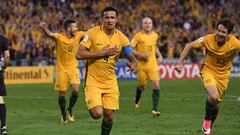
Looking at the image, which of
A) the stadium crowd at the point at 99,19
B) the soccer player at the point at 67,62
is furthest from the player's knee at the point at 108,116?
the stadium crowd at the point at 99,19

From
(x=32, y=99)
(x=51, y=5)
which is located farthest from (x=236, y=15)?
(x=32, y=99)

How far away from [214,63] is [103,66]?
2.88m

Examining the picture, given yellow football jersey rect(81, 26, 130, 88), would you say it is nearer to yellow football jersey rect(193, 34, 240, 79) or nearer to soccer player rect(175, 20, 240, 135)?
soccer player rect(175, 20, 240, 135)

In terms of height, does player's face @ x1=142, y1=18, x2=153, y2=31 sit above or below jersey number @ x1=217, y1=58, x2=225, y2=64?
above

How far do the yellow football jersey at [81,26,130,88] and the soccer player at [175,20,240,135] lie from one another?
5.65 ft

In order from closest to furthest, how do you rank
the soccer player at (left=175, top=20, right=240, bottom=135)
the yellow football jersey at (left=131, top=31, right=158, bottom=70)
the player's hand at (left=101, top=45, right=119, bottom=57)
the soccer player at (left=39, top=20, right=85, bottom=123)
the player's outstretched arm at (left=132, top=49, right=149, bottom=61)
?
the player's hand at (left=101, top=45, right=119, bottom=57)
the soccer player at (left=175, top=20, right=240, bottom=135)
the soccer player at (left=39, top=20, right=85, bottom=123)
the player's outstretched arm at (left=132, top=49, right=149, bottom=61)
the yellow football jersey at (left=131, top=31, right=158, bottom=70)

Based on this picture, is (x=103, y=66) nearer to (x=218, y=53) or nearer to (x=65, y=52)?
(x=218, y=53)

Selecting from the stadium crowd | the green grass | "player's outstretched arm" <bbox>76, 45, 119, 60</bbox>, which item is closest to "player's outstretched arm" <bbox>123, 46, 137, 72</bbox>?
"player's outstretched arm" <bbox>76, 45, 119, 60</bbox>

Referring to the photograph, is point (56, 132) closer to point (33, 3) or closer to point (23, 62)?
point (23, 62)

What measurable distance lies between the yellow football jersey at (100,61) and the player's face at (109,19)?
206 millimetres

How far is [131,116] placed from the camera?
17406 mm

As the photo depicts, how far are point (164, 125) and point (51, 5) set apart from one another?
27762mm

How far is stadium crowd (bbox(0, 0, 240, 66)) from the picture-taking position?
35844mm

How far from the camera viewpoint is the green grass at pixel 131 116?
46.9 ft
